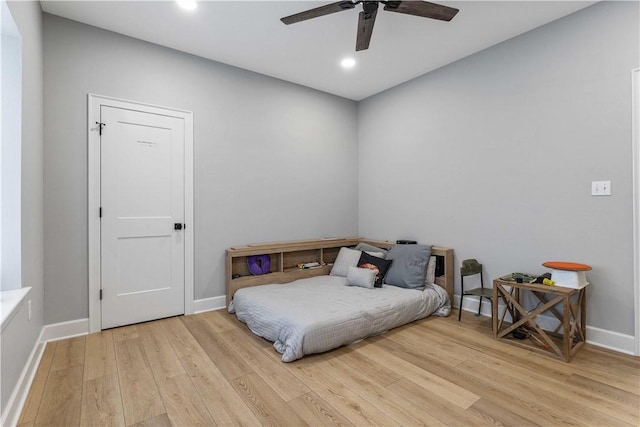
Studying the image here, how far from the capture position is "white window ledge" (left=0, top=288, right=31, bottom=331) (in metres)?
1.53

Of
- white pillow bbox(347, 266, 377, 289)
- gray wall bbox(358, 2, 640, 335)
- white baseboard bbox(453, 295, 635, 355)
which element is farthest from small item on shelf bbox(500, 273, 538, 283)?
white pillow bbox(347, 266, 377, 289)

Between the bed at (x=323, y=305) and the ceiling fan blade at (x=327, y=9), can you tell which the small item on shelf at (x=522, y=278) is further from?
the ceiling fan blade at (x=327, y=9)

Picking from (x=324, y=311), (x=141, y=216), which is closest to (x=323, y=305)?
(x=324, y=311)

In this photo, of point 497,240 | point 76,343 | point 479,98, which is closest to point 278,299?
point 76,343

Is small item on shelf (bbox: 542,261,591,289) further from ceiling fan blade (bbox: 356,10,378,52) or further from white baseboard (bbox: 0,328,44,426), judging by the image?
white baseboard (bbox: 0,328,44,426)

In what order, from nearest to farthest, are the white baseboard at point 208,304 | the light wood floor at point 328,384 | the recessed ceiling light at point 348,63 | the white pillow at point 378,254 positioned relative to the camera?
the light wood floor at point 328,384 → the white baseboard at point 208,304 → the recessed ceiling light at point 348,63 → the white pillow at point 378,254

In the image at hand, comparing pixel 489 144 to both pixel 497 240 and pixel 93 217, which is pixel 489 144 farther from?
pixel 93 217

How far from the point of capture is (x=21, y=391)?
1844 mm

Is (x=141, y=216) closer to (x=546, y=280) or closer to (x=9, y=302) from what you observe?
Answer: (x=9, y=302)

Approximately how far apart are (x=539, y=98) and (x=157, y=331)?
4.20 meters

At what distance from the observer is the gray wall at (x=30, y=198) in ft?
5.73

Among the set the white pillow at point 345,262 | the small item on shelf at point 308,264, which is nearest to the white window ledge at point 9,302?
the small item on shelf at point 308,264

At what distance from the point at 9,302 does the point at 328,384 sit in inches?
75.5

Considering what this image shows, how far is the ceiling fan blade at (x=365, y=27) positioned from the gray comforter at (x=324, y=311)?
2.28 meters
